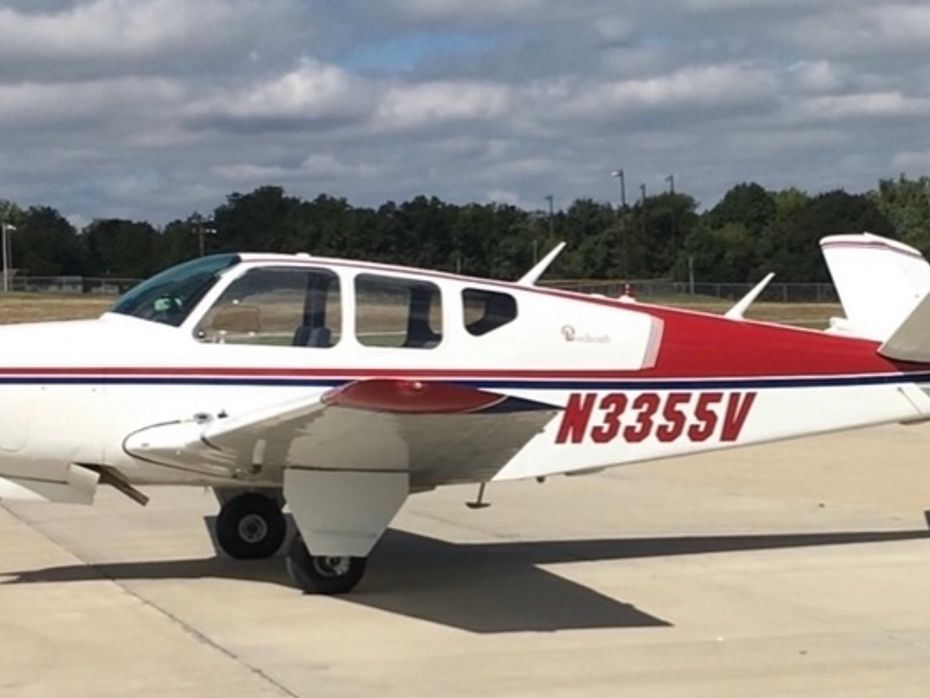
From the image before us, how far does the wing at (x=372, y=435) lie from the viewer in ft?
24.0

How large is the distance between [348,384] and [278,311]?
3.53 feet

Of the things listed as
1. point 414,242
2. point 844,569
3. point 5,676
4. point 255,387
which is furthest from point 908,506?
point 414,242

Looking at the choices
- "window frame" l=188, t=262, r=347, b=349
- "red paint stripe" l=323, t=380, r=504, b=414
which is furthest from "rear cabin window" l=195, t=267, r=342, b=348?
"red paint stripe" l=323, t=380, r=504, b=414

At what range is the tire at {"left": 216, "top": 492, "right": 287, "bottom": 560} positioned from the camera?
32.8 ft

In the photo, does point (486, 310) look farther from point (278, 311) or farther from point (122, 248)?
point (122, 248)

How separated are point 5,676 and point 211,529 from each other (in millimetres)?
4471

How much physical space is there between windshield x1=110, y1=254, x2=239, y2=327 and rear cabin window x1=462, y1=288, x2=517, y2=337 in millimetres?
1445

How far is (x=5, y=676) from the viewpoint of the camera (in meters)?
6.84

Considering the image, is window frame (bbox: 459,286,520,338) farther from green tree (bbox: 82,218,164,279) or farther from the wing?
green tree (bbox: 82,218,164,279)

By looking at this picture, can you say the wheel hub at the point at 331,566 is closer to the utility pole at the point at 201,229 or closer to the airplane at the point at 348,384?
the airplane at the point at 348,384

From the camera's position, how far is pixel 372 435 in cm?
799

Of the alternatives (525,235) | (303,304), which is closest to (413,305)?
(303,304)

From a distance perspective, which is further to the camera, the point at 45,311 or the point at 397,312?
the point at 45,311

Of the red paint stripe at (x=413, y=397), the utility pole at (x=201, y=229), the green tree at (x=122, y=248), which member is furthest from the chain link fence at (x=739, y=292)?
the red paint stripe at (x=413, y=397)
